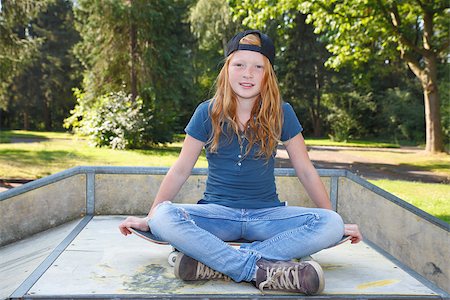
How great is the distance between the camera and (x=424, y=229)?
9.71 feet

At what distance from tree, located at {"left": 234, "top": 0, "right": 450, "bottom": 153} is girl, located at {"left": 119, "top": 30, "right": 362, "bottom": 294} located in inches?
480

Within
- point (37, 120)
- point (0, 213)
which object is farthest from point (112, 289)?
point (37, 120)

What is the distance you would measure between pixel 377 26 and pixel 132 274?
50.6 ft

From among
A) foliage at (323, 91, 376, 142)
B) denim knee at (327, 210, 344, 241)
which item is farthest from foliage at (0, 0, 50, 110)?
foliage at (323, 91, 376, 142)

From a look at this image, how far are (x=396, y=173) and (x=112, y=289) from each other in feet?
36.0

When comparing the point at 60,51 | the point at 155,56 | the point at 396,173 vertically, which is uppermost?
the point at 60,51

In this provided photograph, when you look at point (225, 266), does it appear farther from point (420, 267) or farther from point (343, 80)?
point (343, 80)

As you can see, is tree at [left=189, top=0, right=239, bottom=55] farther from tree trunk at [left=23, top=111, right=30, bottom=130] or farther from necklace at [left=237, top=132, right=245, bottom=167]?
necklace at [left=237, top=132, right=245, bottom=167]

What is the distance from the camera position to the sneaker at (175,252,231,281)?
2352 mm

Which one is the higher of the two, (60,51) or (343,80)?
(60,51)

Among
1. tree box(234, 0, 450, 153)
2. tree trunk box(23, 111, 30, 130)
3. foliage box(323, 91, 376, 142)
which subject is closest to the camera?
tree box(234, 0, 450, 153)

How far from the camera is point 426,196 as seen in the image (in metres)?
→ 7.45

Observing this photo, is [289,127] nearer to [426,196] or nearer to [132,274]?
[132,274]

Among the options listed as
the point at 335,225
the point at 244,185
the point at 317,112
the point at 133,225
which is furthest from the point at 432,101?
the point at 317,112
